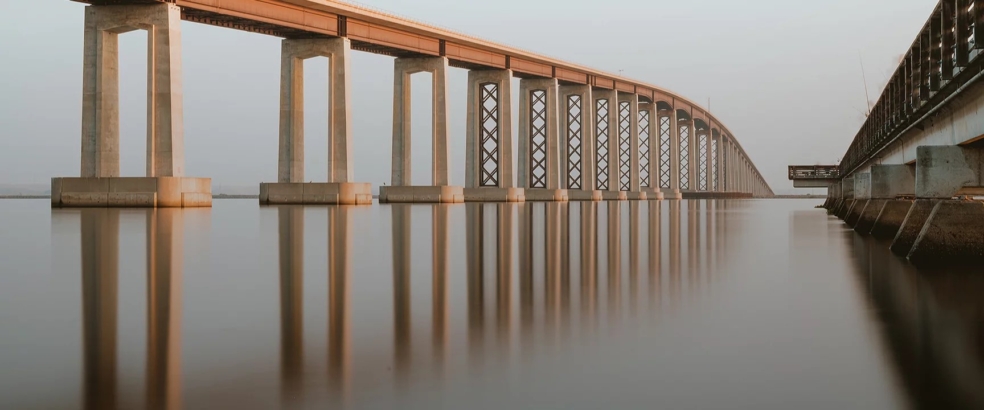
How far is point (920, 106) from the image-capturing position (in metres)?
17.8

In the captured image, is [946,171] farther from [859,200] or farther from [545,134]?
[545,134]

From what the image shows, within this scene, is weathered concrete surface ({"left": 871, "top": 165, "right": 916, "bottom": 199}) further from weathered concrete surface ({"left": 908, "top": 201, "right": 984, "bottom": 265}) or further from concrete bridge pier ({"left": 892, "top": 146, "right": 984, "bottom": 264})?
weathered concrete surface ({"left": 908, "top": 201, "right": 984, "bottom": 265})

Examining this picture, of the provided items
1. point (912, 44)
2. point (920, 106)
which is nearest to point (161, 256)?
point (920, 106)

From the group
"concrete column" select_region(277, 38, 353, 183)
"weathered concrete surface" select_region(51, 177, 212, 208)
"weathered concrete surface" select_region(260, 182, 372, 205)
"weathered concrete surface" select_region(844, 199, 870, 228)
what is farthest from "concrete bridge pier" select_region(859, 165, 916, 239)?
"concrete column" select_region(277, 38, 353, 183)

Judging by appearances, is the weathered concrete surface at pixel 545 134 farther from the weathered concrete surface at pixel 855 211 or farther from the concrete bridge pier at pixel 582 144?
the weathered concrete surface at pixel 855 211

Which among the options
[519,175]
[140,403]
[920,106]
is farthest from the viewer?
[519,175]

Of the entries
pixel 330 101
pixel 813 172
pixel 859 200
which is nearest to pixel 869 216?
pixel 859 200

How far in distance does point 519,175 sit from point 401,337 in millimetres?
73622

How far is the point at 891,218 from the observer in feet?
66.5

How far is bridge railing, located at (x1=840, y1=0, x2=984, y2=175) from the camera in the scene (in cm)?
1278

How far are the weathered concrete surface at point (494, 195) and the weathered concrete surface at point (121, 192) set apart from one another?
32.8 m

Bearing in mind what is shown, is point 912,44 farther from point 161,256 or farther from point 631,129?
point 631,129

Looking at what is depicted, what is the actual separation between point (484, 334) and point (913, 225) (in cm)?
1079

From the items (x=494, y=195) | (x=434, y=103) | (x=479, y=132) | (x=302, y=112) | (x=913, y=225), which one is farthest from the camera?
(x=479, y=132)
